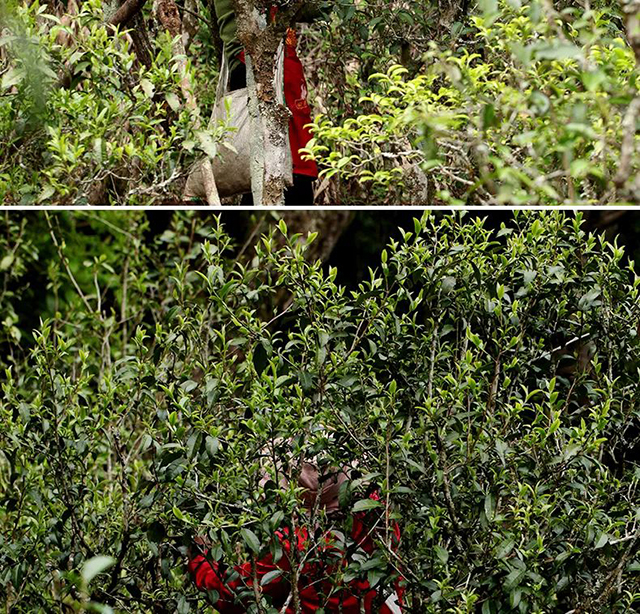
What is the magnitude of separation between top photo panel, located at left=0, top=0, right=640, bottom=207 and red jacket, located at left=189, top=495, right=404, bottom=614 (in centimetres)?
82

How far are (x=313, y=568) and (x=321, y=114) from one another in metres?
1.29

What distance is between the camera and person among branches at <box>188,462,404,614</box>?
197 cm

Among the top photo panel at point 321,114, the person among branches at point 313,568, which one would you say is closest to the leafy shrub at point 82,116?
the top photo panel at point 321,114

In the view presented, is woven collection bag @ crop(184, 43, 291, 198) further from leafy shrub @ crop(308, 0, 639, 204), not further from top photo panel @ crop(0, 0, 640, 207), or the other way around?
leafy shrub @ crop(308, 0, 639, 204)

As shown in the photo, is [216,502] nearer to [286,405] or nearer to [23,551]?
[286,405]

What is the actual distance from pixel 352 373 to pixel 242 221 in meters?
2.40

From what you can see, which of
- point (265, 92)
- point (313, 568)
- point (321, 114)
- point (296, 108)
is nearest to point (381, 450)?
point (313, 568)

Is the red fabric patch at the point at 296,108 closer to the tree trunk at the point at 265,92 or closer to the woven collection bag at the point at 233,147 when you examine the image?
the woven collection bag at the point at 233,147

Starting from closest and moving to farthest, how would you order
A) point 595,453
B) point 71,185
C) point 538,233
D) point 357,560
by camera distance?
point 357,560
point 538,233
point 595,453
point 71,185

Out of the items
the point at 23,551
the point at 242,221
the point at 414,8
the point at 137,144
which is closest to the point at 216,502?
the point at 23,551

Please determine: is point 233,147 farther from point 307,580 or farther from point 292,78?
point 307,580

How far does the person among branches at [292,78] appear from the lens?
3.13 m

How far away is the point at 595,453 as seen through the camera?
2.31 metres

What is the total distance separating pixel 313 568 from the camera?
82.0 inches
